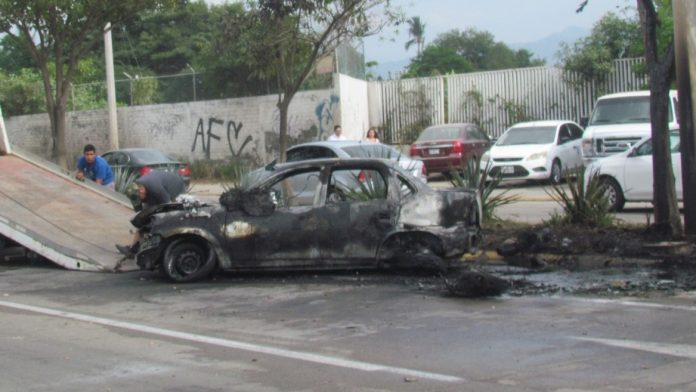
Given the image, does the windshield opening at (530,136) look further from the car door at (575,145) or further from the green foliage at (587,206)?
the green foliage at (587,206)

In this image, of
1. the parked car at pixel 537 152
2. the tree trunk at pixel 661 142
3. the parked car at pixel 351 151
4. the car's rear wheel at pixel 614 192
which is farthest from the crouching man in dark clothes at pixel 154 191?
the parked car at pixel 537 152

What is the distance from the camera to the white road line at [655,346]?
23.0ft

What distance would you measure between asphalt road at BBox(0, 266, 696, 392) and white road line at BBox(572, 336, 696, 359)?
0.02 meters

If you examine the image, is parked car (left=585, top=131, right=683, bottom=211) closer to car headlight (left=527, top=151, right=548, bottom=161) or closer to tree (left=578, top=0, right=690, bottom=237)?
tree (left=578, top=0, right=690, bottom=237)

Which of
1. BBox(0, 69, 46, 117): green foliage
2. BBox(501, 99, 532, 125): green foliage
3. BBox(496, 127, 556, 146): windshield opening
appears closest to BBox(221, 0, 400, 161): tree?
BBox(496, 127, 556, 146): windshield opening

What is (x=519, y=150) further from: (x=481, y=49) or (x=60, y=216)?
(x=481, y=49)

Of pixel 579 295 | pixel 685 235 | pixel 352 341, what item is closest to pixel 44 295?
pixel 352 341

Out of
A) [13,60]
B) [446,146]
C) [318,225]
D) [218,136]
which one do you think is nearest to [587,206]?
[318,225]

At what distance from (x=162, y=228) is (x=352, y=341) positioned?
4.05 m

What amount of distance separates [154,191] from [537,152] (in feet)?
43.6

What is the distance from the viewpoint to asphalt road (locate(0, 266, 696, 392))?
6598mm

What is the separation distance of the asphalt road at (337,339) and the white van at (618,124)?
12434 mm

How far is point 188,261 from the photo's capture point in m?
11.4

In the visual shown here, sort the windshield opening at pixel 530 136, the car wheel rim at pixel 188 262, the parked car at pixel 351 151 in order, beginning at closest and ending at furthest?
1. the car wheel rim at pixel 188 262
2. the parked car at pixel 351 151
3. the windshield opening at pixel 530 136
